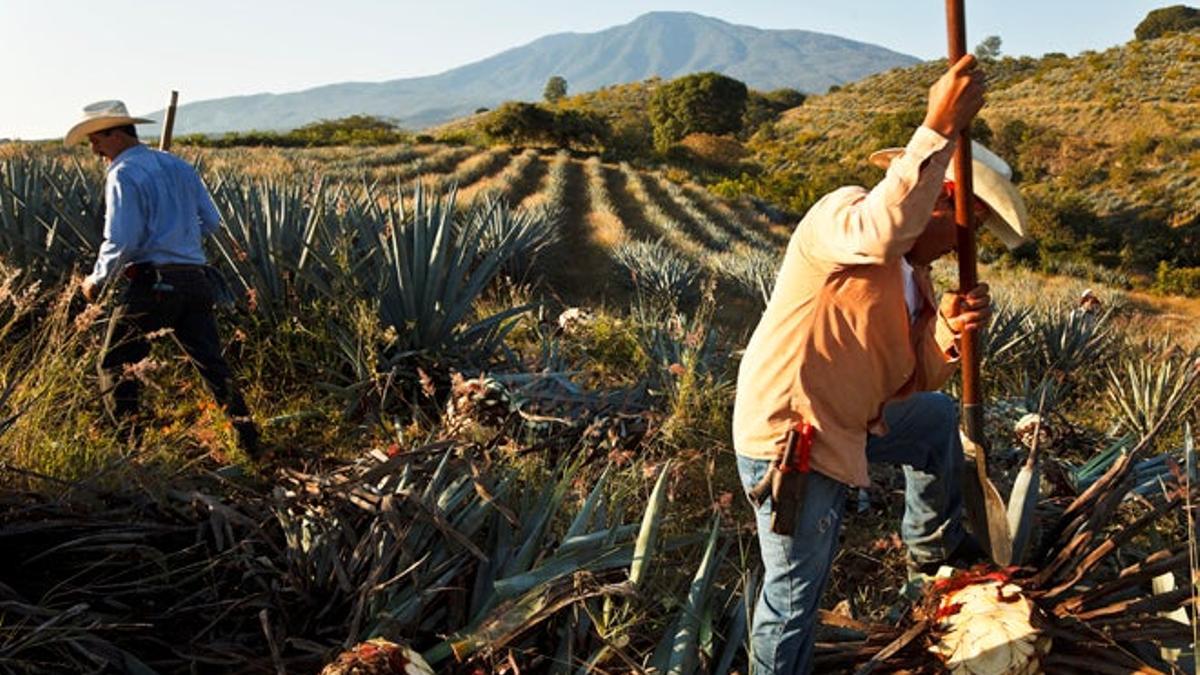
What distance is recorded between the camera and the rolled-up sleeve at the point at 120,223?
4215 mm

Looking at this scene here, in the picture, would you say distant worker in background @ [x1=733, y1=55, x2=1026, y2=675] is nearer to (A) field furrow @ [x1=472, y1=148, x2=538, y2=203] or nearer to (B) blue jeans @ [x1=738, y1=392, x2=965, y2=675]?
(B) blue jeans @ [x1=738, y1=392, x2=965, y2=675]

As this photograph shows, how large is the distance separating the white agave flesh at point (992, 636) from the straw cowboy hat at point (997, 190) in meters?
1.00

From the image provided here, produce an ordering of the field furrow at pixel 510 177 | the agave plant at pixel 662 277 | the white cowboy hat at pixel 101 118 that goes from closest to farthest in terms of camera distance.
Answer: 1. the white cowboy hat at pixel 101 118
2. the agave plant at pixel 662 277
3. the field furrow at pixel 510 177

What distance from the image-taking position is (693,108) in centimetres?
6625

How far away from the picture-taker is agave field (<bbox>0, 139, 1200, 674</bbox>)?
248cm

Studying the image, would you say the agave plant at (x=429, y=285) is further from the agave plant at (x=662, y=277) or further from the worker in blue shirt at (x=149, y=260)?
the agave plant at (x=662, y=277)

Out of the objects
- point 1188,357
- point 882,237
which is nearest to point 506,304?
point 1188,357

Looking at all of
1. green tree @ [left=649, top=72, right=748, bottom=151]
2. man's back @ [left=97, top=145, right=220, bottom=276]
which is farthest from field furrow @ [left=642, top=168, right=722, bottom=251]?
green tree @ [left=649, top=72, right=748, bottom=151]

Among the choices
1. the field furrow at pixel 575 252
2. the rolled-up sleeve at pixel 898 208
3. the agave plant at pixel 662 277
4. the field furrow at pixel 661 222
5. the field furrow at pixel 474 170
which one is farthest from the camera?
the field furrow at pixel 474 170

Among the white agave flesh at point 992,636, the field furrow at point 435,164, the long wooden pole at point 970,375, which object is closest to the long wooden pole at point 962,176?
the long wooden pole at point 970,375

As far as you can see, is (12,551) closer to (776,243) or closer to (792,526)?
(792,526)

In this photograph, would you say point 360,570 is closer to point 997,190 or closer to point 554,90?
point 997,190

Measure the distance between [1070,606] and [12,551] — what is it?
308 cm

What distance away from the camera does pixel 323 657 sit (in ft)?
7.87
